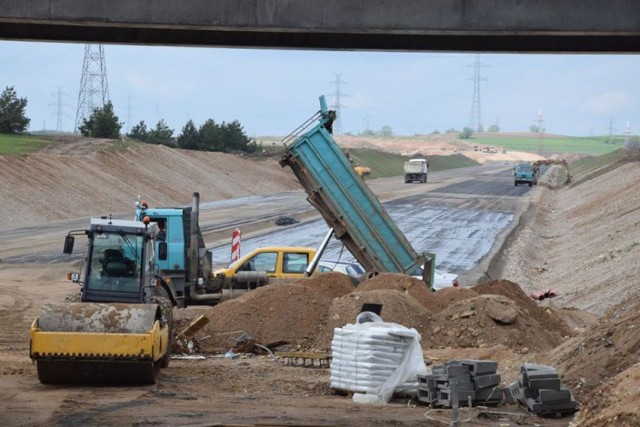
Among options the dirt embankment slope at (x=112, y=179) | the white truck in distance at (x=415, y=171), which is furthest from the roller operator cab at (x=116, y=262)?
the white truck in distance at (x=415, y=171)

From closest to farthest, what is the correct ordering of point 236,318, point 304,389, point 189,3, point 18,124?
point 189,3 → point 304,389 → point 236,318 → point 18,124

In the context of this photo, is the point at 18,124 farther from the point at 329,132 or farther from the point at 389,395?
the point at 389,395

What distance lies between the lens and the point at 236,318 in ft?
66.8

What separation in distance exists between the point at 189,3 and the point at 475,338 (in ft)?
30.8

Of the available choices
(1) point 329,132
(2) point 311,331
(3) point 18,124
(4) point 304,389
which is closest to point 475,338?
(2) point 311,331

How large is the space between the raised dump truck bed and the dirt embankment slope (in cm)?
3120

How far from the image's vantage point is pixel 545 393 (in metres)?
13.1

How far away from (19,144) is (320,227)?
29117 mm

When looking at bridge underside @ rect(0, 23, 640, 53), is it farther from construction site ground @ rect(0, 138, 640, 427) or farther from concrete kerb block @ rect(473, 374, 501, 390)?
concrete kerb block @ rect(473, 374, 501, 390)

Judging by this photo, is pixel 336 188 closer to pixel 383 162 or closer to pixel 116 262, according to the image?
pixel 116 262

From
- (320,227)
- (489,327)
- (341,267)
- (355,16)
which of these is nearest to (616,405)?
(355,16)

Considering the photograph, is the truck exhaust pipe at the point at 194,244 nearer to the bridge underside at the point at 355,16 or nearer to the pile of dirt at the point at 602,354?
the pile of dirt at the point at 602,354

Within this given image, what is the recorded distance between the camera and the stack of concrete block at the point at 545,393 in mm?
13086

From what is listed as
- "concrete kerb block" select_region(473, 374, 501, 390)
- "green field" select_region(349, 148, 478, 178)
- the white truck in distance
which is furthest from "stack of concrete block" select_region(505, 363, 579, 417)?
"green field" select_region(349, 148, 478, 178)
